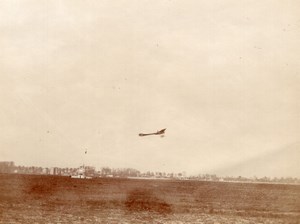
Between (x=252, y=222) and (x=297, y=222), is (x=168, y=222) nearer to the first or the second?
(x=252, y=222)

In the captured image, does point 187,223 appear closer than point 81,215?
Yes

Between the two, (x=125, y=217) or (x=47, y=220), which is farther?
(x=125, y=217)

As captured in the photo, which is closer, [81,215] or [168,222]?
[168,222]

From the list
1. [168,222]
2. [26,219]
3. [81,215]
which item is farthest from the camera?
[81,215]

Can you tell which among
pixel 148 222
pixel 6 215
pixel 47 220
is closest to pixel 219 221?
pixel 148 222

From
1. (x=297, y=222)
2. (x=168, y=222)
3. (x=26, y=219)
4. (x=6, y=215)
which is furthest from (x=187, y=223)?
(x=6, y=215)

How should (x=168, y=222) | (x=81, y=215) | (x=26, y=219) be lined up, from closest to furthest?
(x=26, y=219)
(x=168, y=222)
(x=81, y=215)

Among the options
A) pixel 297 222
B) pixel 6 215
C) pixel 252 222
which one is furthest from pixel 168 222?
pixel 6 215

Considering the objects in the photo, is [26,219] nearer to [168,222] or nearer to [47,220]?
[47,220]

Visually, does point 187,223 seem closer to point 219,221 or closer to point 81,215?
point 219,221
